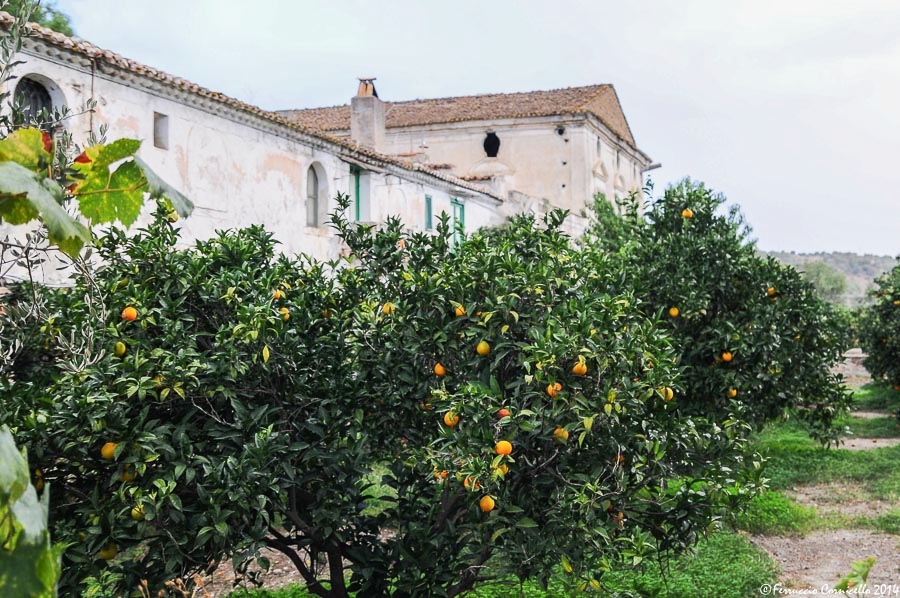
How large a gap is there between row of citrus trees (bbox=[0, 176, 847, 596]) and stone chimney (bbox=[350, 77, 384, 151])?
60.8ft

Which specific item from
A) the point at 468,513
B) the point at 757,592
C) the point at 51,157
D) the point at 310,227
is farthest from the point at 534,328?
the point at 310,227

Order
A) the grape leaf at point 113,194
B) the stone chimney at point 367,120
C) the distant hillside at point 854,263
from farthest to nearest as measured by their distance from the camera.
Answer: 1. the distant hillside at point 854,263
2. the stone chimney at point 367,120
3. the grape leaf at point 113,194

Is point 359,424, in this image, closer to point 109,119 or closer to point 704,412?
point 704,412

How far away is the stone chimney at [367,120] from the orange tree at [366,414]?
1862cm

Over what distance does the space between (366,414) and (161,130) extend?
Result: 10012 millimetres

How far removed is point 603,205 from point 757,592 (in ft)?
44.4

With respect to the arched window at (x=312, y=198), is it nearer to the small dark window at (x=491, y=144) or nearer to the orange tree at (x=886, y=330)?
the orange tree at (x=886, y=330)

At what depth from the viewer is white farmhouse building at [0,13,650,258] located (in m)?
12.5

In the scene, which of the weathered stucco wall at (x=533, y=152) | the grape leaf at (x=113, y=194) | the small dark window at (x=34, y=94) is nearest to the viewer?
the grape leaf at (x=113, y=194)

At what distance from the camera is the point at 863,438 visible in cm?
1648

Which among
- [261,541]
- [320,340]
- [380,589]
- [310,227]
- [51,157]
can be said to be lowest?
[380,589]

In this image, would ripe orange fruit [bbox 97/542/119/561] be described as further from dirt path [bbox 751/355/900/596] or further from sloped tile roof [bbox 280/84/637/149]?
sloped tile roof [bbox 280/84/637/149]

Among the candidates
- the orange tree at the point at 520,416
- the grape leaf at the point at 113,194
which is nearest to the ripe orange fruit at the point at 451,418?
the orange tree at the point at 520,416

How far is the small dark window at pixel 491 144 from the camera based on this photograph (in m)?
31.9
